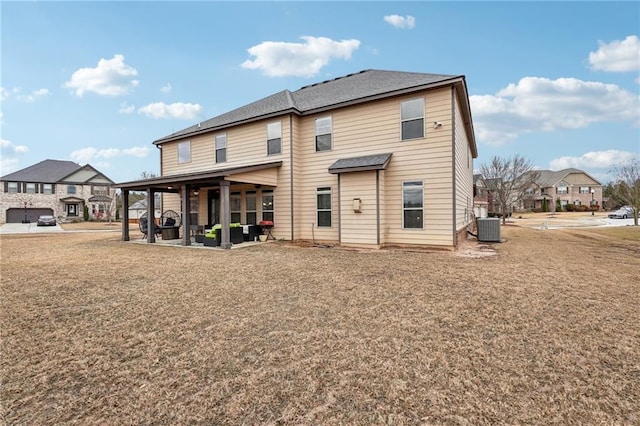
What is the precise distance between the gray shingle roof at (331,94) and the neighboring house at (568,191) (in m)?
49.6

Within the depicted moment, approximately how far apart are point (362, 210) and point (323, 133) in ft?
12.6

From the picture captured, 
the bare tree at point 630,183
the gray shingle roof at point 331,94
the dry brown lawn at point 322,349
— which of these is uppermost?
the gray shingle roof at point 331,94

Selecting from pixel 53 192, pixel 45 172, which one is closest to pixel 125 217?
pixel 53 192

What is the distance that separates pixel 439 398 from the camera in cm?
228

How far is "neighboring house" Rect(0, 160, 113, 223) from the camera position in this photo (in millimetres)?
35906

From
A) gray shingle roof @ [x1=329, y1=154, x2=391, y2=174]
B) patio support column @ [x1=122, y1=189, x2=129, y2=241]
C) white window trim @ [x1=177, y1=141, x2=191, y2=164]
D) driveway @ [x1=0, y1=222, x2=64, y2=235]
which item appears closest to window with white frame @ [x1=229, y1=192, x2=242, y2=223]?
white window trim @ [x1=177, y1=141, x2=191, y2=164]

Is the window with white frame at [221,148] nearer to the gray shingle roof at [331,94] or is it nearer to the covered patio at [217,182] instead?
the gray shingle roof at [331,94]

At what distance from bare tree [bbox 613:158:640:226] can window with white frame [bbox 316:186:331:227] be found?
75.1 ft

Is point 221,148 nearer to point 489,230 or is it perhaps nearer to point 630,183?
point 489,230

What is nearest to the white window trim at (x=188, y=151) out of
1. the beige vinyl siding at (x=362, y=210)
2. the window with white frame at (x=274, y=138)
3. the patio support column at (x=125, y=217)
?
the patio support column at (x=125, y=217)

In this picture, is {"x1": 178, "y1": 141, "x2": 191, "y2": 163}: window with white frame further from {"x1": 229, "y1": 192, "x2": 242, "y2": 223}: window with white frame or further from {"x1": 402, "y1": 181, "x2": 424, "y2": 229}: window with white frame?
{"x1": 402, "y1": 181, "x2": 424, "y2": 229}: window with white frame

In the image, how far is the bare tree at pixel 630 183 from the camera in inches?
803

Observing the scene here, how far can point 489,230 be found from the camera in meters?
12.6

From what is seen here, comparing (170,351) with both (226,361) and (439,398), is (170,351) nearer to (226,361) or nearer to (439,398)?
→ (226,361)
